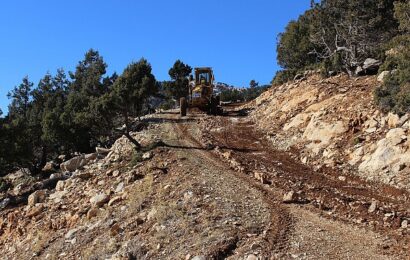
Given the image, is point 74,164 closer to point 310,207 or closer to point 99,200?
point 99,200

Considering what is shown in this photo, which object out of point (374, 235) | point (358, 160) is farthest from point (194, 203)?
point (358, 160)

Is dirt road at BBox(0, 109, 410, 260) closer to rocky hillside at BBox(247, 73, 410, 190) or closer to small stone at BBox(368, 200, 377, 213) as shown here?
small stone at BBox(368, 200, 377, 213)

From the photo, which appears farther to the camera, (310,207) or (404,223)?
(310,207)

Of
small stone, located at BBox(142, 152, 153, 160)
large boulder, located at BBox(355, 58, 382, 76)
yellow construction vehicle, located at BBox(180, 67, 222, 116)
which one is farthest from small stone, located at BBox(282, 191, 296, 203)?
yellow construction vehicle, located at BBox(180, 67, 222, 116)

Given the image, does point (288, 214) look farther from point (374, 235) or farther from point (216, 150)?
point (216, 150)

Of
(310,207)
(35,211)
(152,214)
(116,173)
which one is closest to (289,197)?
(310,207)

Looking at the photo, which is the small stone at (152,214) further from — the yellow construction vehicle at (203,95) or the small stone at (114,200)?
the yellow construction vehicle at (203,95)

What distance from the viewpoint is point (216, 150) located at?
22.6 meters

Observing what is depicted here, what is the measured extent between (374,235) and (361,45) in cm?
2554

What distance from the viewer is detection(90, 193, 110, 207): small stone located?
17875 millimetres

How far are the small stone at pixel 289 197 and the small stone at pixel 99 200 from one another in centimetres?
722

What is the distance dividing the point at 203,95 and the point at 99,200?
19.5 m

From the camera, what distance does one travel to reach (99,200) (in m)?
18.0

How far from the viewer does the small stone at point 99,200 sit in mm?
17875
